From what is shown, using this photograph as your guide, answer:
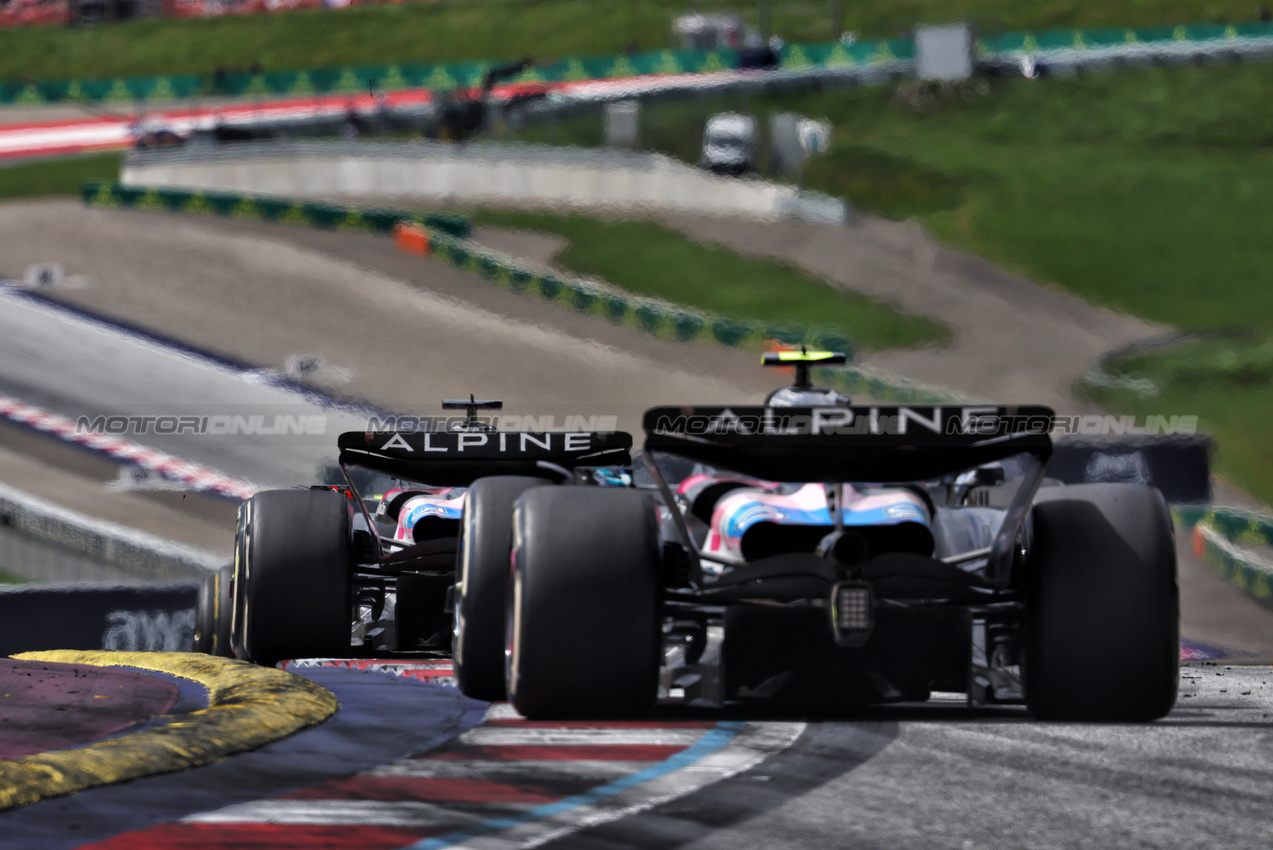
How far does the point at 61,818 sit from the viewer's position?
24.2 ft

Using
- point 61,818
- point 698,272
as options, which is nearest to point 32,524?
point 61,818

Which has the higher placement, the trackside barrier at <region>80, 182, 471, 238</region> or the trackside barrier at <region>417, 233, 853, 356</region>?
the trackside barrier at <region>80, 182, 471, 238</region>

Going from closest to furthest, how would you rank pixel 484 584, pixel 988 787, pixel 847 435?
pixel 847 435 < pixel 988 787 < pixel 484 584

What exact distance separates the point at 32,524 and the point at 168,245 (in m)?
20.7

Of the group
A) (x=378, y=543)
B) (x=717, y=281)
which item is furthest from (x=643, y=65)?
(x=378, y=543)

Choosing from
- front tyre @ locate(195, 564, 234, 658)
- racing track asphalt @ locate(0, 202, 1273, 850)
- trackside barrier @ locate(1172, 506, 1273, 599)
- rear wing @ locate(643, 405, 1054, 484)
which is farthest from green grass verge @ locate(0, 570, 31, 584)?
rear wing @ locate(643, 405, 1054, 484)

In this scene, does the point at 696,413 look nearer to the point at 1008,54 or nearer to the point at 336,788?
the point at 336,788

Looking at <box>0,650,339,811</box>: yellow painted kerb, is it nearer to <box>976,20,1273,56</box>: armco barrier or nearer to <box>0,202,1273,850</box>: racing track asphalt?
<box>0,202,1273,850</box>: racing track asphalt

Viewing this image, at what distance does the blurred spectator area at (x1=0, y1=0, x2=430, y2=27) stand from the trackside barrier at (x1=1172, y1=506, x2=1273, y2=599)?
206ft

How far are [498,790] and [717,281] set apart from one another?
37.0 meters

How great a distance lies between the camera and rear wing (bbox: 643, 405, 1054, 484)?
7828mm

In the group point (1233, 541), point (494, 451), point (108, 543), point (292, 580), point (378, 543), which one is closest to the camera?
point (292, 580)

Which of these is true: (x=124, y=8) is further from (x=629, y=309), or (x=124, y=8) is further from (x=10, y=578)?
(x=10, y=578)

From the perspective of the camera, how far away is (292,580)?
10547 millimetres
